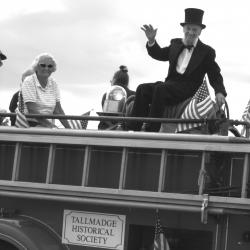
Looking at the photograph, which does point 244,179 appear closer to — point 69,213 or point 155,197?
point 155,197

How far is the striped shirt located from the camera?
22.0 feet

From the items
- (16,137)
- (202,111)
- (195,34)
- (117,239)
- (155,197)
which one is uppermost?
(195,34)

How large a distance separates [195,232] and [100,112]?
190cm

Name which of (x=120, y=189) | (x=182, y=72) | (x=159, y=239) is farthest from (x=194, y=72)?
(x=159, y=239)

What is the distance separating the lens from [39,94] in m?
6.80

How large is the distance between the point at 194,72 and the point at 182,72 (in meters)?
0.11

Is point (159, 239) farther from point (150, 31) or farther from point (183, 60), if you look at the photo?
point (150, 31)

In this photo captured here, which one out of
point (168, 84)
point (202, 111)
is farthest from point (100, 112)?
point (202, 111)

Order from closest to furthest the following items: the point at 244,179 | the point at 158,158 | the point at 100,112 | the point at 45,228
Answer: the point at 244,179
the point at 158,158
the point at 45,228
the point at 100,112

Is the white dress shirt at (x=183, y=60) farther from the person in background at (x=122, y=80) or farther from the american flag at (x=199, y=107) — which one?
the person in background at (x=122, y=80)

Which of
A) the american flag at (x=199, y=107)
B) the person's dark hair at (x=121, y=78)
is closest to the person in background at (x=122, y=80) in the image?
the person's dark hair at (x=121, y=78)

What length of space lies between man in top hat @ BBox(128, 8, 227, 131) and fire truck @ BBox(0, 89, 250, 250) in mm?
817

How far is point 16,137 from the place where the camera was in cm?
606

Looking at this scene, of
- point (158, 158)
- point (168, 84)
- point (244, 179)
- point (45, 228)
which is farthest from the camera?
point (168, 84)
